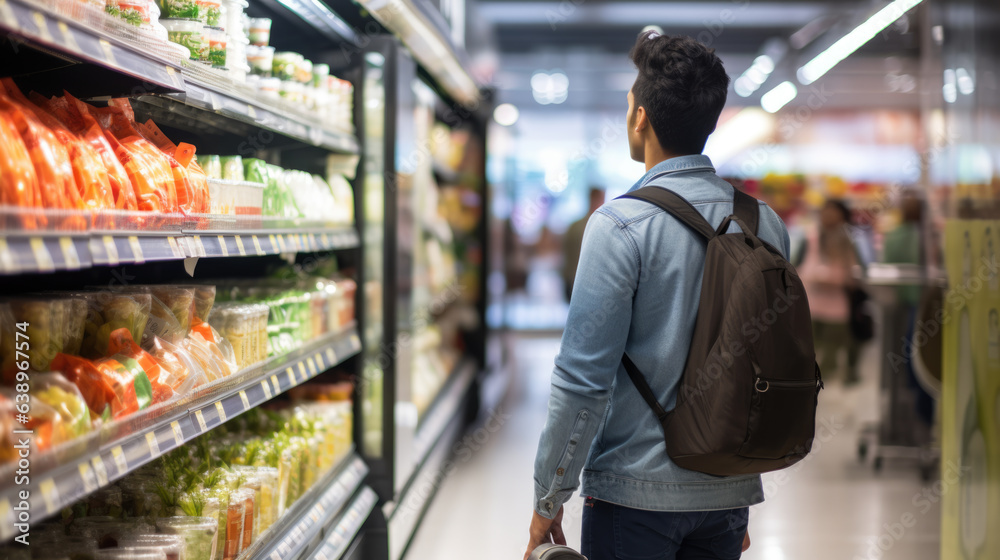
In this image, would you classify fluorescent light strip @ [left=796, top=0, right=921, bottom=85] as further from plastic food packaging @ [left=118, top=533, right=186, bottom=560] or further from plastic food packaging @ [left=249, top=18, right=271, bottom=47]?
plastic food packaging @ [left=118, top=533, right=186, bottom=560]

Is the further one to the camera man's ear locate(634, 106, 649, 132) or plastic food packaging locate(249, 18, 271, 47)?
plastic food packaging locate(249, 18, 271, 47)

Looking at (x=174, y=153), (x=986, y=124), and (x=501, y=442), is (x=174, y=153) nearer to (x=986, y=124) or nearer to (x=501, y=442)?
(x=986, y=124)

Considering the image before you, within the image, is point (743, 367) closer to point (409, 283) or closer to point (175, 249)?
point (175, 249)

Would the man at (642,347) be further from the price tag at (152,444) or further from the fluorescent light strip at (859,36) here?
the fluorescent light strip at (859,36)

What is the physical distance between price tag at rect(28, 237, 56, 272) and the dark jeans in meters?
1.08

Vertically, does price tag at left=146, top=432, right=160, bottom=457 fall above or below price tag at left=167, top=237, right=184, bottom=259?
below

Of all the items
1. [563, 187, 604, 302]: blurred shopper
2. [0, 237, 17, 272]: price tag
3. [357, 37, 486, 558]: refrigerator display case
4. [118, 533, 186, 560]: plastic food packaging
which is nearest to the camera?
[0, 237, 17, 272]: price tag

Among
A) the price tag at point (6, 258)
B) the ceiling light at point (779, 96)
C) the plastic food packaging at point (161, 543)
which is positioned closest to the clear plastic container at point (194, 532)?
the plastic food packaging at point (161, 543)

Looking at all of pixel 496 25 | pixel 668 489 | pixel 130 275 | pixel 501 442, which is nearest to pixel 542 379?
Answer: pixel 501 442

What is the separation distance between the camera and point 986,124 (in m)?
3.55

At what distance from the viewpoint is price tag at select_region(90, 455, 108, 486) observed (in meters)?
1.34

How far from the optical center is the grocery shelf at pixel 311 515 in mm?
2209

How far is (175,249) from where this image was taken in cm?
169

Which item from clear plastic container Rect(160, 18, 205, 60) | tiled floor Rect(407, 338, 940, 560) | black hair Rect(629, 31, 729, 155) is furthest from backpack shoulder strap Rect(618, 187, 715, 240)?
tiled floor Rect(407, 338, 940, 560)
